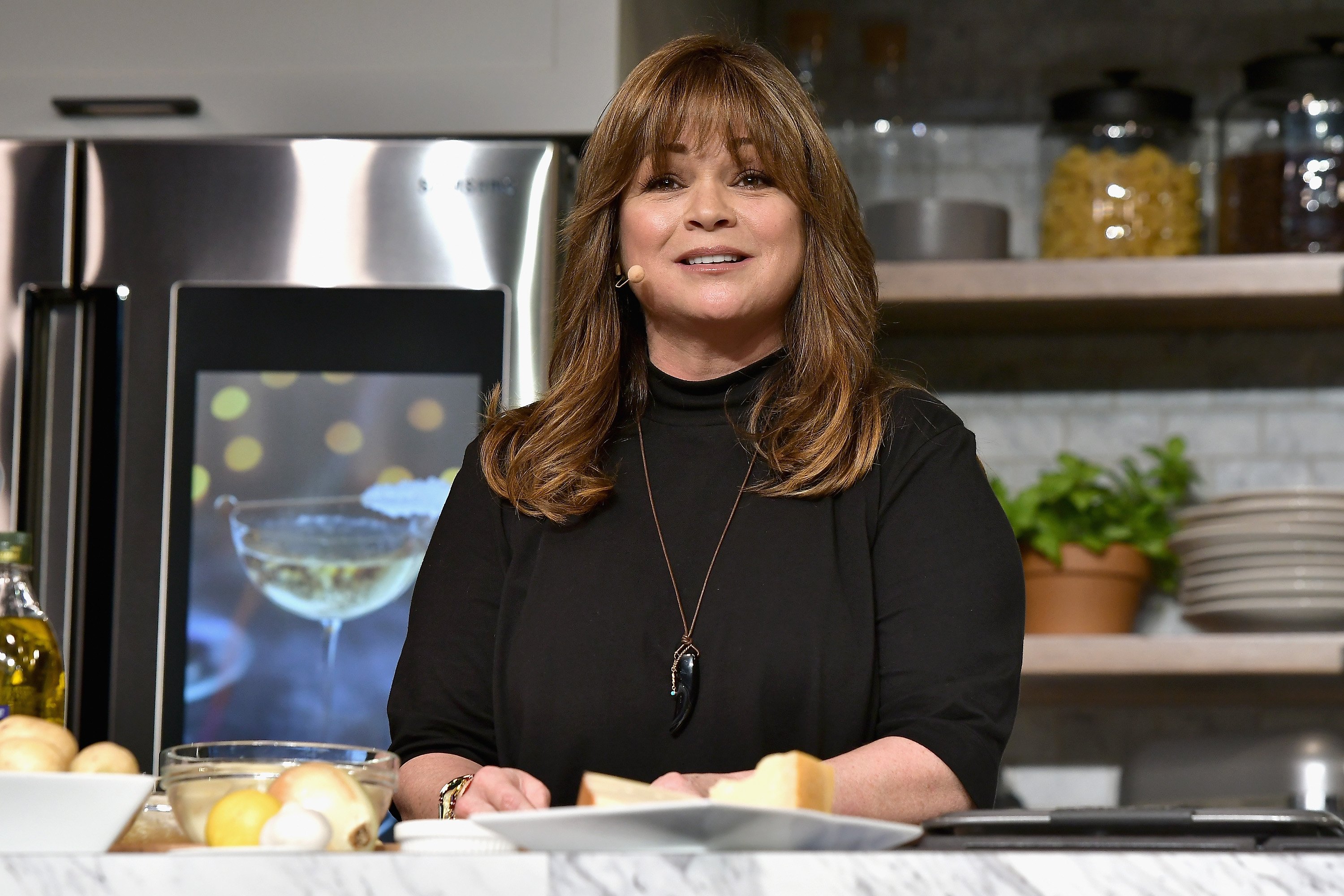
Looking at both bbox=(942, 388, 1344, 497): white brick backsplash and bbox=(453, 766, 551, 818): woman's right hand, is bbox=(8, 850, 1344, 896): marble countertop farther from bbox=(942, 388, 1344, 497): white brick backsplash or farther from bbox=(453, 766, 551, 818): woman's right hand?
bbox=(942, 388, 1344, 497): white brick backsplash

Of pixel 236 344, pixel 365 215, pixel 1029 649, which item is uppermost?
pixel 365 215

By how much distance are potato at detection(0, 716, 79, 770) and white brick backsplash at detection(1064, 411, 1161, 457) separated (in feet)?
6.92

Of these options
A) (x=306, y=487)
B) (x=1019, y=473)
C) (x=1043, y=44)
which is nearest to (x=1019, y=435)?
(x=1019, y=473)

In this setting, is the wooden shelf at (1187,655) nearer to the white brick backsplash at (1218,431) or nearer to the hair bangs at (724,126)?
the white brick backsplash at (1218,431)

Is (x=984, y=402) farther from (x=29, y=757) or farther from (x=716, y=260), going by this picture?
(x=29, y=757)

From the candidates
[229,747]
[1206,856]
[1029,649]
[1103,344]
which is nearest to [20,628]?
[229,747]

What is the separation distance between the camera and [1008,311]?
2436 mm

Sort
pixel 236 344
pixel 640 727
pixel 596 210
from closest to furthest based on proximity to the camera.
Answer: pixel 640 727
pixel 596 210
pixel 236 344

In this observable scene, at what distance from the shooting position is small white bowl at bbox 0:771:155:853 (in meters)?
0.67

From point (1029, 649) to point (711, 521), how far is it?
105cm

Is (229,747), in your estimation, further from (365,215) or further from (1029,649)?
(1029,649)

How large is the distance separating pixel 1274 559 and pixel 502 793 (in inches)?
63.5

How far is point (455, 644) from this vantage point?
4.39 feet

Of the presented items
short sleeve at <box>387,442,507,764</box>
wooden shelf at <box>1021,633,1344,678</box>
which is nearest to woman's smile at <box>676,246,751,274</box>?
short sleeve at <box>387,442,507,764</box>
